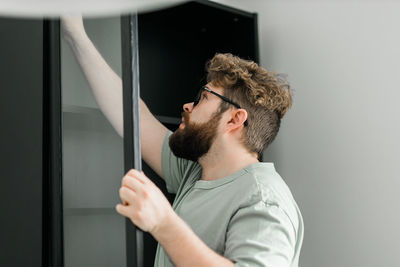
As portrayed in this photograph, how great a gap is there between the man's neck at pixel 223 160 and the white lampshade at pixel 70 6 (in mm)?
1005

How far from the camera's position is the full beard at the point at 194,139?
4.68ft

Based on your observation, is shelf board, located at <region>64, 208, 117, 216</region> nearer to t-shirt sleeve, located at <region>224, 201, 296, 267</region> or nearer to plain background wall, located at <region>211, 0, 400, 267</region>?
t-shirt sleeve, located at <region>224, 201, 296, 267</region>

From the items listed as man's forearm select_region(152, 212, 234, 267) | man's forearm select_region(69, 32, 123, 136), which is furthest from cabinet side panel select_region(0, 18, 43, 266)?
man's forearm select_region(152, 212, 234, 267)

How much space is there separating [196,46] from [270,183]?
1.02 metres

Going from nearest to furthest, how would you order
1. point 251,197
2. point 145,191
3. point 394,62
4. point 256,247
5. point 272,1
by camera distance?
point 145,191, point 256,247, point 251,197, point 394,62, point 272,1

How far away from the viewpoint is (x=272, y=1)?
2115 millimetres

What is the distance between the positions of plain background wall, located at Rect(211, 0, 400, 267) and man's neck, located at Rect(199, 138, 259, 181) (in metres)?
0.47

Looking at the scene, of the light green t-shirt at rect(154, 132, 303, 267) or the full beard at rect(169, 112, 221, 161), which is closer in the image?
the light green t-shirt at rect(154, 132, 303, 267)

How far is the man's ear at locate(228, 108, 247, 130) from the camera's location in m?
1.47

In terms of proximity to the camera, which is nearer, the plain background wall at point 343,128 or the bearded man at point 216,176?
the bearded man at point 216,176

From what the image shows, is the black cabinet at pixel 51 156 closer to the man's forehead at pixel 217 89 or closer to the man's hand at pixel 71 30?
the man's hand at pixel 71 30

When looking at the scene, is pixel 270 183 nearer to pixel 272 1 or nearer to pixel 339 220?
pixel 339 220

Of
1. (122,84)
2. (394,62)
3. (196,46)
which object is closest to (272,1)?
(196,46)

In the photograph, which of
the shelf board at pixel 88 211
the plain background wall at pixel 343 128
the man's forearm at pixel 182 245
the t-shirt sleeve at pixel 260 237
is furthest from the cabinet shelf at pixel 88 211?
the plain background wall at pixel 343 128
